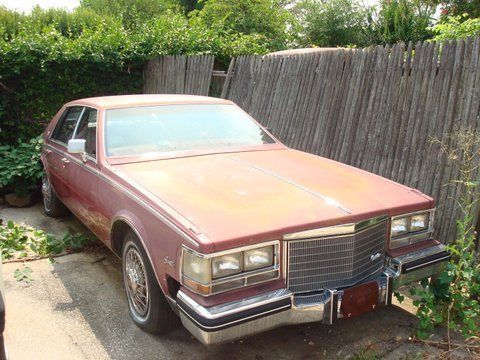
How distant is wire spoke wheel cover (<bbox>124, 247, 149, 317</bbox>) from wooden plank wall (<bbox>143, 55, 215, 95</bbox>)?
5025 mm

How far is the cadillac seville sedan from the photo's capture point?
250 centimetres

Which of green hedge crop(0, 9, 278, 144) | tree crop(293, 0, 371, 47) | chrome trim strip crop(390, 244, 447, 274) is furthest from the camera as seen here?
tree crop(293, 0, 371, 47)

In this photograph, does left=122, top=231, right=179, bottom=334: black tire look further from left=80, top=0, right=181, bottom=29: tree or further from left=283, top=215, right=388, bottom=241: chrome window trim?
left=80, top=0, right=181, bottom=29: tree

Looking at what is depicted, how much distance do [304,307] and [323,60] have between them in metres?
3.71

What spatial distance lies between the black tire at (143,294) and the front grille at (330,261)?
0.93 metres

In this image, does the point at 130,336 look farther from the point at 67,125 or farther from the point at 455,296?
the point at 67,125

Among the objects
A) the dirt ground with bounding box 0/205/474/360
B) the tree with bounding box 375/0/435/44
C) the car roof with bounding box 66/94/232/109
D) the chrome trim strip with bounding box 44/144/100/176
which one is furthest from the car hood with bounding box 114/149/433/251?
the tree with bounding box 375/0/435/44

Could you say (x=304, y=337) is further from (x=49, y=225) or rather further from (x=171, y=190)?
(x=49, y=225)

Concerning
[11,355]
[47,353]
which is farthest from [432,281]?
[11,355]

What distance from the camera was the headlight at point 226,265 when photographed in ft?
8.07

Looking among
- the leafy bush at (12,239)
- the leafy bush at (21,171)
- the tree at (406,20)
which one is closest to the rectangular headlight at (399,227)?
the leafy bush at (12,239)

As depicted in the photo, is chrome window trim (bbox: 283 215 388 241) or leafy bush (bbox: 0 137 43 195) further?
leafy bush (bbox: 0 137 43 195)

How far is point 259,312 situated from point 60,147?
11.5 feet

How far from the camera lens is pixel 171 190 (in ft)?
9.96
